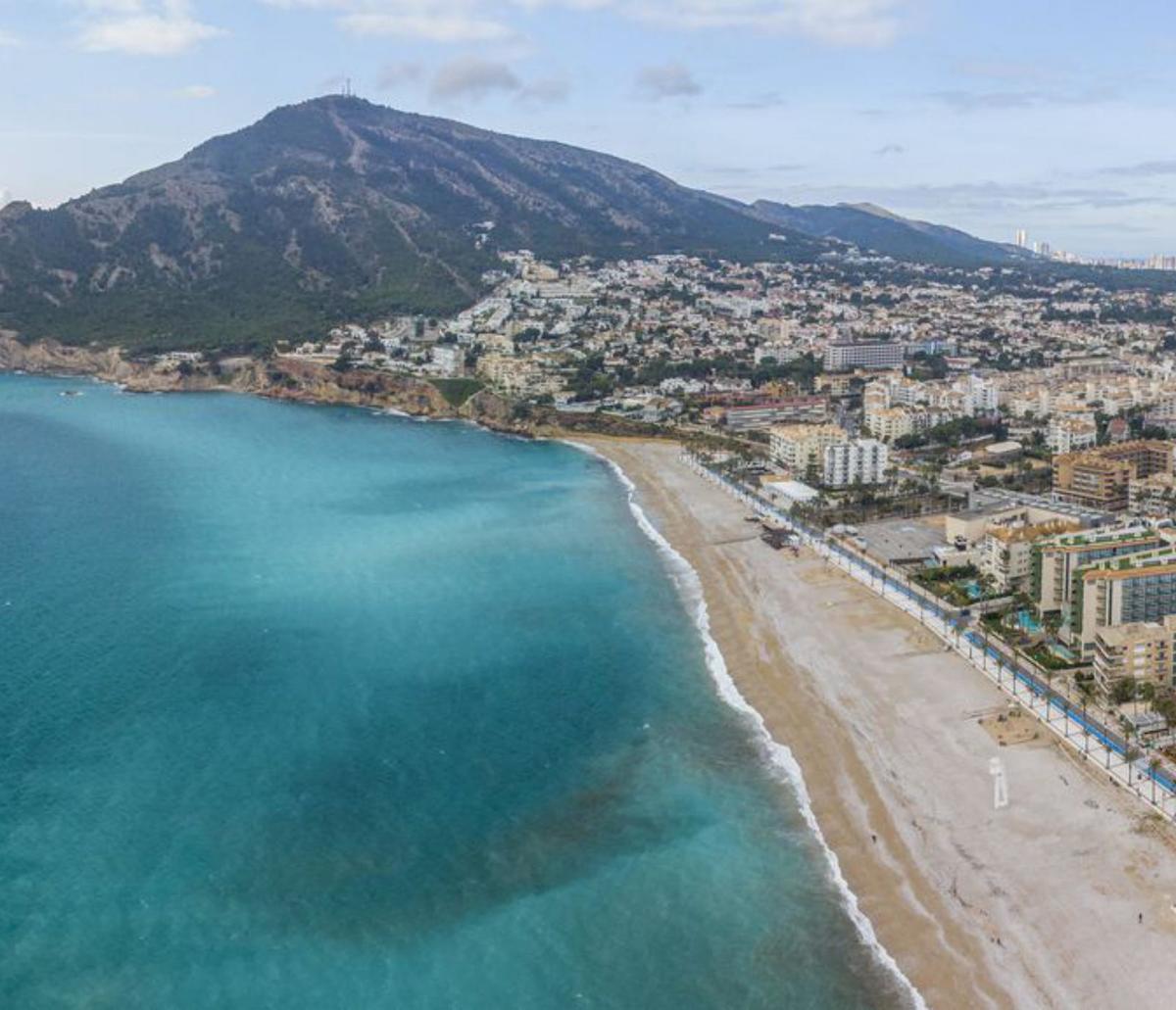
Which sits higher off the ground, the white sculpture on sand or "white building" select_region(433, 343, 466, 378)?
"white building" select_region(433, 343, 466, 378)

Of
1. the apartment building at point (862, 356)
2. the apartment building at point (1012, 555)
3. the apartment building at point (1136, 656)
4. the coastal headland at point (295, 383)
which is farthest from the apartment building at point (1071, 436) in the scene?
the apartment building at point (1136, 656)

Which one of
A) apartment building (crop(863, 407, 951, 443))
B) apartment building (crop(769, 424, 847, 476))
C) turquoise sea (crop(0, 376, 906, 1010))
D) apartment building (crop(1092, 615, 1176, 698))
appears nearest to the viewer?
turquoise sea (crop(0, 376, 906, 1010))

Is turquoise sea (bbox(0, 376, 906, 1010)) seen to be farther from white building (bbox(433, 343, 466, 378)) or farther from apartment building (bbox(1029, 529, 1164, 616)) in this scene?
white building (bbox(433, 343, 466, 378))

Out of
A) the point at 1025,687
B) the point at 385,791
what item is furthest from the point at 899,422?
the point at 385,791

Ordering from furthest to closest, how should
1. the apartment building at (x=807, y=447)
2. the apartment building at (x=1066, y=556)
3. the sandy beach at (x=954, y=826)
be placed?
the apartment building at (x=807, y=447), the apartment building at (x=1066, y=556), the sandy beach at (x=954, y=826)

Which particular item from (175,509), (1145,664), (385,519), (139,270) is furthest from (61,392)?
Answer: (1145,664)

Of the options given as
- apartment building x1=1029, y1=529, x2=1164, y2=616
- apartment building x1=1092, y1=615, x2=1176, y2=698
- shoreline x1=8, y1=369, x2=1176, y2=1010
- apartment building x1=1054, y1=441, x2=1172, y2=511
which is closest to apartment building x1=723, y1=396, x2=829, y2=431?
apartment building x1=1054, y1=441, x2=1172, y2=511

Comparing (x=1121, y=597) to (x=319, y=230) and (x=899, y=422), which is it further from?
(x=319, y=230)

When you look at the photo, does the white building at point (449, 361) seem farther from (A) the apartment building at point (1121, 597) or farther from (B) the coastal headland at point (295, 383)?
(A) the apartment building at point (1121, 597)
